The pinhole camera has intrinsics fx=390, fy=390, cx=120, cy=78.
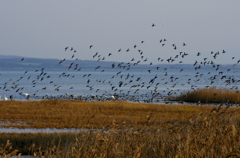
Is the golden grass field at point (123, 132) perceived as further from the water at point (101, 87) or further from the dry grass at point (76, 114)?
the water at point (101, 87)

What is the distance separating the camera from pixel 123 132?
786 cm

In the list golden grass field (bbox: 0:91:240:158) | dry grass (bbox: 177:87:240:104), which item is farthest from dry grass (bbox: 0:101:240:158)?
dry grass (bbox: 177:87:240:104)

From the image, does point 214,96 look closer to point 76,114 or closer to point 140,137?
point 76,114

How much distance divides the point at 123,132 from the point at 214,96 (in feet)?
103

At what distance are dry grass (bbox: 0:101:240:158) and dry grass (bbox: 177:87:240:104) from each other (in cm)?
1226

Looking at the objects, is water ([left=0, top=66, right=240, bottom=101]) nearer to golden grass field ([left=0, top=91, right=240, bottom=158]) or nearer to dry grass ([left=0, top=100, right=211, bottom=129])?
dry grass ([left=0, top=100, right=211, bottom=129])

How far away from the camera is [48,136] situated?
47.0 feet

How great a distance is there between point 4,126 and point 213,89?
26.3 metres

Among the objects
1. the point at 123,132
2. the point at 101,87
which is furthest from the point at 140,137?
the point at 101,87

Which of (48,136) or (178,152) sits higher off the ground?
(178,152)

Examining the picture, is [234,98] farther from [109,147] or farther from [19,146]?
[109,147]

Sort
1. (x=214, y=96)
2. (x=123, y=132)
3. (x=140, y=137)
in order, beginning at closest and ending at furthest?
(x=123, y=132)
(x=140, y=137)
(x=214, y=96)

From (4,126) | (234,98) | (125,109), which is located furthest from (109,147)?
(234,98)

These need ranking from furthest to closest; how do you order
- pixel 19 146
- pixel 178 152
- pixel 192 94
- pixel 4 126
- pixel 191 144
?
pixel 192 94 → pixel 4 126 → pixel 19 146 → pixel 191 144 → pixel 178 152
